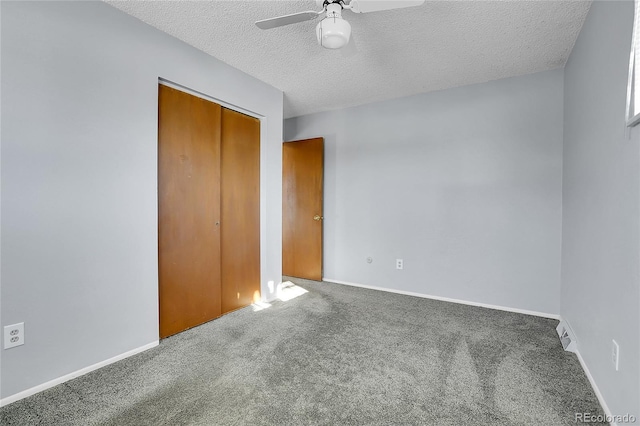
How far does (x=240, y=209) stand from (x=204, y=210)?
45 cm

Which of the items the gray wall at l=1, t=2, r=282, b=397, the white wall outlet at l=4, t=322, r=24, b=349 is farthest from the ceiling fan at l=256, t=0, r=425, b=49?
the white wall outlet at l=4, t=322, r=24, b=349

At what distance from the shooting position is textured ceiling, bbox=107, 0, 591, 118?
2.01 meters

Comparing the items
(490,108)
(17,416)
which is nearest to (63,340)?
(17,416)

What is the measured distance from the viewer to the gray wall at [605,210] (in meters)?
1.31

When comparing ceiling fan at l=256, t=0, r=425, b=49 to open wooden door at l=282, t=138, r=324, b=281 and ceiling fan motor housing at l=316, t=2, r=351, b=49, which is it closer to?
ceiling fan motor housing at l=316, t=2, r=351, b=49

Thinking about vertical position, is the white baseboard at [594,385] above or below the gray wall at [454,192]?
below

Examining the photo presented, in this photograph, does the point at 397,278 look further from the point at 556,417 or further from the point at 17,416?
the point at 17,416

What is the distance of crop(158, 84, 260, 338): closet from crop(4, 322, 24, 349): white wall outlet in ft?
2.65

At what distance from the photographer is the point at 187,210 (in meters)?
2.52

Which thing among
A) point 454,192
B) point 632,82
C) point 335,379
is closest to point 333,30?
point 632,82

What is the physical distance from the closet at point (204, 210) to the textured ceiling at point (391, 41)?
1.75 feet

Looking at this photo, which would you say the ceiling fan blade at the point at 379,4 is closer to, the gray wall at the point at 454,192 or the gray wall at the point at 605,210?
the gray wall at the point at 605,210

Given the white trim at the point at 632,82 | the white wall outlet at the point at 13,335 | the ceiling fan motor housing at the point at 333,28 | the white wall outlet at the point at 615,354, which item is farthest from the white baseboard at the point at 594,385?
the white wall outlet at the point at 13,335

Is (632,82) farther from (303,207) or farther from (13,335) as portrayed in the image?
(303,207)
